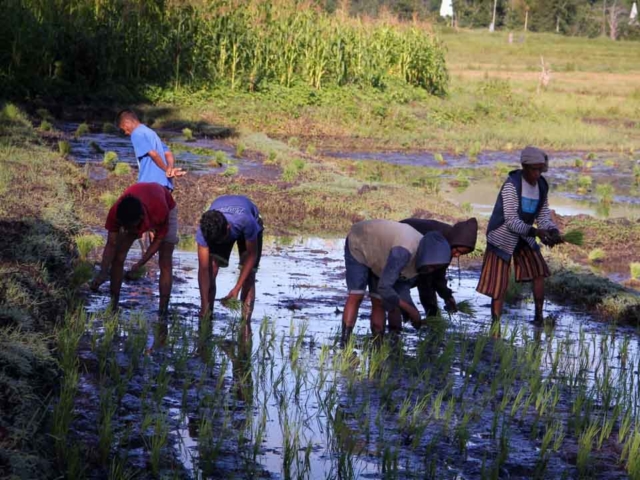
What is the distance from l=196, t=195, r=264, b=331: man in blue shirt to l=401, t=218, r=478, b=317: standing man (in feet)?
3.46

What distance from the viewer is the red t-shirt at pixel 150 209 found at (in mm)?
7301

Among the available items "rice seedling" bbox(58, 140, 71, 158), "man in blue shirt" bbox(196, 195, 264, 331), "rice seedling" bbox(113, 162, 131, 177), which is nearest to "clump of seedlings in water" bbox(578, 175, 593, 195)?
"rice seedling" bbox(113, 162, 131, 177)

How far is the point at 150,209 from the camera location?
7.40 meters

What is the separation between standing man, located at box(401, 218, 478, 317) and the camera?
653 cm

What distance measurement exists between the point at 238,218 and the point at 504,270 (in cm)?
229

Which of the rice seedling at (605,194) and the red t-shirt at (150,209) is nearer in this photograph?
the red t-shirt at (150,209)

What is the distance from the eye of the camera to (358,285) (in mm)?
7172

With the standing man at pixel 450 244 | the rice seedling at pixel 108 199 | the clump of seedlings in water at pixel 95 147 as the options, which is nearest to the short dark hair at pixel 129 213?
the standing man at pixel 450 244

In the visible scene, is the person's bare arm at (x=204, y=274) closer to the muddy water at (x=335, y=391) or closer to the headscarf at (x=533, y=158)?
the muddy water at (x=335, y=391)

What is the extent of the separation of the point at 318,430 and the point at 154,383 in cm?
106

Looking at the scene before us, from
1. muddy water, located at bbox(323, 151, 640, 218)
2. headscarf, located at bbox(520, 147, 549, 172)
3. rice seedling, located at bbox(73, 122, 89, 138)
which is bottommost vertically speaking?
muddy water, located at bbox(323, 151, 640, 218)

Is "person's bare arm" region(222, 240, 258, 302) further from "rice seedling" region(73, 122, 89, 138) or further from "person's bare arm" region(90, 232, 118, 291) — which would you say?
"rice seedling" region(73, 122, 89, 138)

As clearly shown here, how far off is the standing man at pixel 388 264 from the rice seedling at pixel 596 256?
16.3 ft

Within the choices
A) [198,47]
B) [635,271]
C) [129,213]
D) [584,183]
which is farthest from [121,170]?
[198,47]
